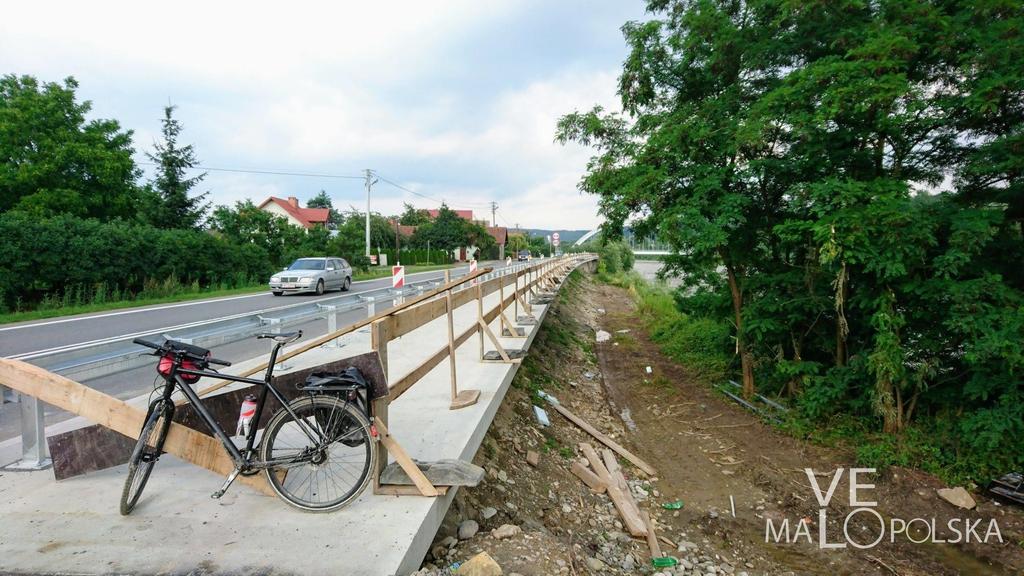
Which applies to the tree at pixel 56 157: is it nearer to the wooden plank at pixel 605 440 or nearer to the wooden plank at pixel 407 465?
the wooden plank at pixel 605 440

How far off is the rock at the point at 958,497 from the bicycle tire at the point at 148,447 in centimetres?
780

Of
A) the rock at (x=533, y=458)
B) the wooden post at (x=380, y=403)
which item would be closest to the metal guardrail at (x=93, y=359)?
the wooden post at (x=380, y=403)

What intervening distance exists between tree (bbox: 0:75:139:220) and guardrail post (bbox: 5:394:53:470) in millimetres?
24066

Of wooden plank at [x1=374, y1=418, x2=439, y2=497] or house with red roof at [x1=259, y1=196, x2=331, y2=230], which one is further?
house with red roof at [x1=259, y1=196, x2=331, y2=230]

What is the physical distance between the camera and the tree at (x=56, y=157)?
75.5 feet

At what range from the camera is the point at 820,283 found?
7.90m

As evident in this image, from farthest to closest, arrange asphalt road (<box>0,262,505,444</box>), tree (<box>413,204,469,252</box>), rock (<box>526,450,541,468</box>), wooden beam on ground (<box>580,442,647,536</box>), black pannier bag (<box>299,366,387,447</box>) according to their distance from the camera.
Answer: tree (<box>413,204,469,252</box>) → asphalt road (<box>0,262,505,444</box>) → rock (<box>526,450,541,468</box>) → wooden beam on ground (<box>580,442,647,536</box>) → black pannier bag (<box>299,366,387,447</box>)

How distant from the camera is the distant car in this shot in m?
20.6

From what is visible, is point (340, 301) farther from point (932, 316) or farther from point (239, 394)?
point (932, 316)

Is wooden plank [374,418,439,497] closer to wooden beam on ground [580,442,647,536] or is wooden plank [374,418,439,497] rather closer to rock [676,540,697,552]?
wooden beam on ground [580,442,647,536]

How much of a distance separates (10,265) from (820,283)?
19447mm

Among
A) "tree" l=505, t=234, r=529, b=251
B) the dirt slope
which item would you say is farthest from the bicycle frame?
"tree" l=505, t=234, r=529, b=251

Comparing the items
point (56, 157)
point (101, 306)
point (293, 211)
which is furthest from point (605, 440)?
point (293, 211)

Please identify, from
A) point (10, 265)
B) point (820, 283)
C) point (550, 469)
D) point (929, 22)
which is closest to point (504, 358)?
point (550, 469)
